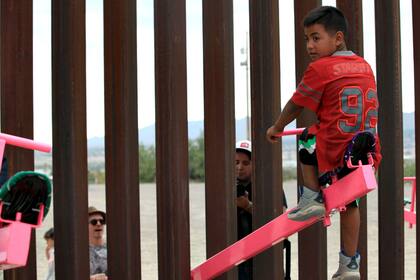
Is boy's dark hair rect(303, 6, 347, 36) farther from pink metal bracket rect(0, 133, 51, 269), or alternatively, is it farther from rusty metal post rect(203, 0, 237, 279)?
pink metal bracket rect(0, 133, 51, 269)

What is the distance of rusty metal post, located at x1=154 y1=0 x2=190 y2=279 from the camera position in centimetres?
358

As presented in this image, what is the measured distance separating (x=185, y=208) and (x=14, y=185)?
1.29m

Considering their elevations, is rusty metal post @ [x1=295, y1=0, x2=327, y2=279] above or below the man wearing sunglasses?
above

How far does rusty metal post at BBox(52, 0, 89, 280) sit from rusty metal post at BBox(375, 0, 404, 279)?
1.38 metres

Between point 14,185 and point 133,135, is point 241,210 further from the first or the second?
point 14,185

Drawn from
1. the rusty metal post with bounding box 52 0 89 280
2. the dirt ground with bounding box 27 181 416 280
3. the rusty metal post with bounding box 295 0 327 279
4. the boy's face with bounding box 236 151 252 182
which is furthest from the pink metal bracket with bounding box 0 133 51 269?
the dirt ground with bounding box 27 181 416 280

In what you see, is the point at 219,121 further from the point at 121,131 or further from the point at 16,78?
the point at 16,78

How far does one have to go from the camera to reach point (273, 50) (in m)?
3.69

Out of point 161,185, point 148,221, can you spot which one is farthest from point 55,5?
point 148,221

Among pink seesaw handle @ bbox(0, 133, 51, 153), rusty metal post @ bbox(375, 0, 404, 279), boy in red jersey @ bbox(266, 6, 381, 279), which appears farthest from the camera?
rusty metal post @ bbox(375, 0, 404, 279)

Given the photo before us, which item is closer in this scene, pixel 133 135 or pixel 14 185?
pixel 14 185

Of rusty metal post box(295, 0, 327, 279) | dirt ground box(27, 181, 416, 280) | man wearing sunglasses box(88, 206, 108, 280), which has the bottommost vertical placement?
dirt ground box(27, 181, 416, 280)

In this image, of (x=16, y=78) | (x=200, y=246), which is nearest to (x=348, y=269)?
(x=16, y=78)

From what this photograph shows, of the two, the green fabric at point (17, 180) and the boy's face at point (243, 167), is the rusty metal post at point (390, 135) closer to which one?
the boy's face at point (243, 167)
